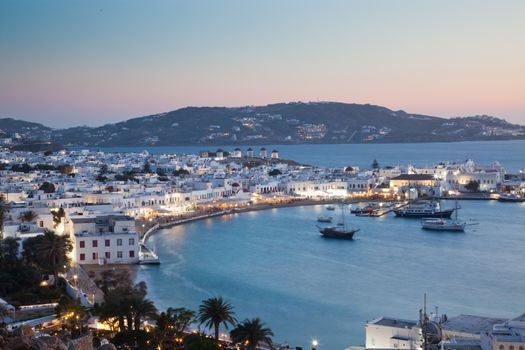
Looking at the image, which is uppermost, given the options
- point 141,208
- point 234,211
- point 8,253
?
point 8,253

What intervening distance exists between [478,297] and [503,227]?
10968mm

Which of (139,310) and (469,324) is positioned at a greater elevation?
(139,310)

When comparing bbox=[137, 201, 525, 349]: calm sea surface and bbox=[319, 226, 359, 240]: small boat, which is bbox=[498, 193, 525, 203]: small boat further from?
bbox=[319, 226, 359, 240]: small boat

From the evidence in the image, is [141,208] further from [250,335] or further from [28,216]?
[250,335]

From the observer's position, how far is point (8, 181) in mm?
30406

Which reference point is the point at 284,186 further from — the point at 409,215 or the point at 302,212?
the point at 409,215

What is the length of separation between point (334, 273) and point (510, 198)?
1942cm

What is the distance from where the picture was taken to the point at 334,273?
16.4 m

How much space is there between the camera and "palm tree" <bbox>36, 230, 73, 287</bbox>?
1277cm

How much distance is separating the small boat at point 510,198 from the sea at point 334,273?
7279 millimetres

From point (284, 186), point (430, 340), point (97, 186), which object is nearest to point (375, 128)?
point (284, 186)

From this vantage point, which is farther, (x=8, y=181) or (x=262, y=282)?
(x=8, y=181)

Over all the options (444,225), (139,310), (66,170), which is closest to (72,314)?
(139,310)

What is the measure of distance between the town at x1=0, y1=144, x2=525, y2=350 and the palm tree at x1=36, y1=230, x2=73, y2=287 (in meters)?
0.05
